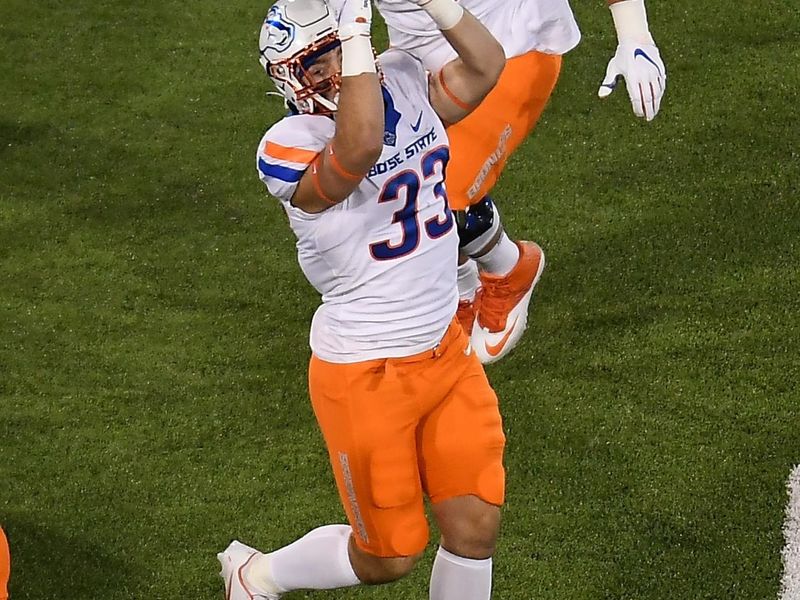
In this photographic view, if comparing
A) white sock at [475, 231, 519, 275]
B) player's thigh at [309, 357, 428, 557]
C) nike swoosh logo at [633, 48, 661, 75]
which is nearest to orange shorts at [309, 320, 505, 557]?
player's thigh at [309, 357, 428, 557]

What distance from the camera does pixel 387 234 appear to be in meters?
3.02

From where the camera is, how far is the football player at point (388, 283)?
283 centimetres

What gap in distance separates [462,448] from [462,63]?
0.94 metres

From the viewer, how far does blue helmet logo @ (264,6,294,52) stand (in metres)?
2.82

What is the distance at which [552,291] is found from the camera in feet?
16.7

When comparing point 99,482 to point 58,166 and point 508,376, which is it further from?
point 58,166

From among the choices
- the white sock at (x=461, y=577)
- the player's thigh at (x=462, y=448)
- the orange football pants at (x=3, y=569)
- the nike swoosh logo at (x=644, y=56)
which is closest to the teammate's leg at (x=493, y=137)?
the nike swoosh logo at (x=644, y=56)

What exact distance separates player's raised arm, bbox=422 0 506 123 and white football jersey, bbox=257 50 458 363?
5cm

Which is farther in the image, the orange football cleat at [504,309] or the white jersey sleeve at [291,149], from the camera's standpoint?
the orange football cleat at [504,309]

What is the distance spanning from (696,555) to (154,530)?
5.54 ft

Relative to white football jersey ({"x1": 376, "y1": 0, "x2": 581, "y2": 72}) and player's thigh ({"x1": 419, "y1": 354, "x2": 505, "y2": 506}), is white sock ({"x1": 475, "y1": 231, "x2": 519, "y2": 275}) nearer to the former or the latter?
white football jersey ({"x1": 376, "y1": 0, "x2": 581, "y2": 72})

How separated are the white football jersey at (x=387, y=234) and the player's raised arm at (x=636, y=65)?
2.62 feet

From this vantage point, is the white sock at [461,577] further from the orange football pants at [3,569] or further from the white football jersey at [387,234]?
the orange football pants at [3,569]

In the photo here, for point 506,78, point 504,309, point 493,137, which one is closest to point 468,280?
point 504,309
